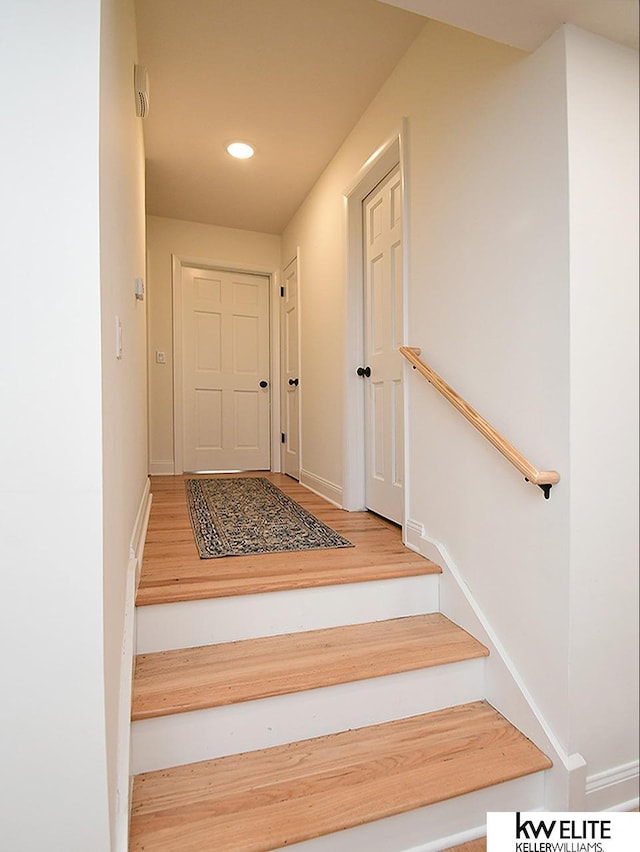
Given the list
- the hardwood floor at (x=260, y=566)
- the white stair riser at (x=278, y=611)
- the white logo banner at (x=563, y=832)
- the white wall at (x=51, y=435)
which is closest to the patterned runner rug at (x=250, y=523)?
the hardwood floor at (x=260, y=566)

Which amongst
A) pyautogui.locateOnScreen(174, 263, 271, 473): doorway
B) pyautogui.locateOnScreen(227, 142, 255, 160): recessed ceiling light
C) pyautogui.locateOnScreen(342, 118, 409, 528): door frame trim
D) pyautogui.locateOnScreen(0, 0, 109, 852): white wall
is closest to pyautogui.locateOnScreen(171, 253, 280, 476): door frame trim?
pyautogui.locateOnScreen(174, 263, 271, 473): doorway

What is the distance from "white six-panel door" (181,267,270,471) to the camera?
423cm

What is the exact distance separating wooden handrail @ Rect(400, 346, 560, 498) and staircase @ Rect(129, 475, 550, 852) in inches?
25.7

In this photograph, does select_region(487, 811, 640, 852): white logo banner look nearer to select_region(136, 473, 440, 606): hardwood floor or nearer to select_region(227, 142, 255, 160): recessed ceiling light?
select_region(136, 473, 440, 606): hardwood floor

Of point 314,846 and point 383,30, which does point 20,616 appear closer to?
point 314,846

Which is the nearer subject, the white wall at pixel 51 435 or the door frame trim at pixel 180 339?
the white wall at pixel 51 435

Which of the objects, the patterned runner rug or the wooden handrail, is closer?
the wooden handrail

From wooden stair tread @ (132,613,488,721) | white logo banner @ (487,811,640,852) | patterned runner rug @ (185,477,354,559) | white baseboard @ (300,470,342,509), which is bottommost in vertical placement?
white logo banner @ (487,811,640,852)

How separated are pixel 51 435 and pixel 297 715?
104 centimetres

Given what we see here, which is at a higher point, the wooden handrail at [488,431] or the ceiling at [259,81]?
A: the ceiling at [259,81]

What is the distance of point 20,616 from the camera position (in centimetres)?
86

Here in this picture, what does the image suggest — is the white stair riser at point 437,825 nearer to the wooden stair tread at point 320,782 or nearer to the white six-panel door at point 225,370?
the wooden stair tread at point 320,782

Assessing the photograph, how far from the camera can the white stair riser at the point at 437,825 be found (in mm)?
1111

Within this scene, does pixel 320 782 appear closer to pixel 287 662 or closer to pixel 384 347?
pixel 287 662
